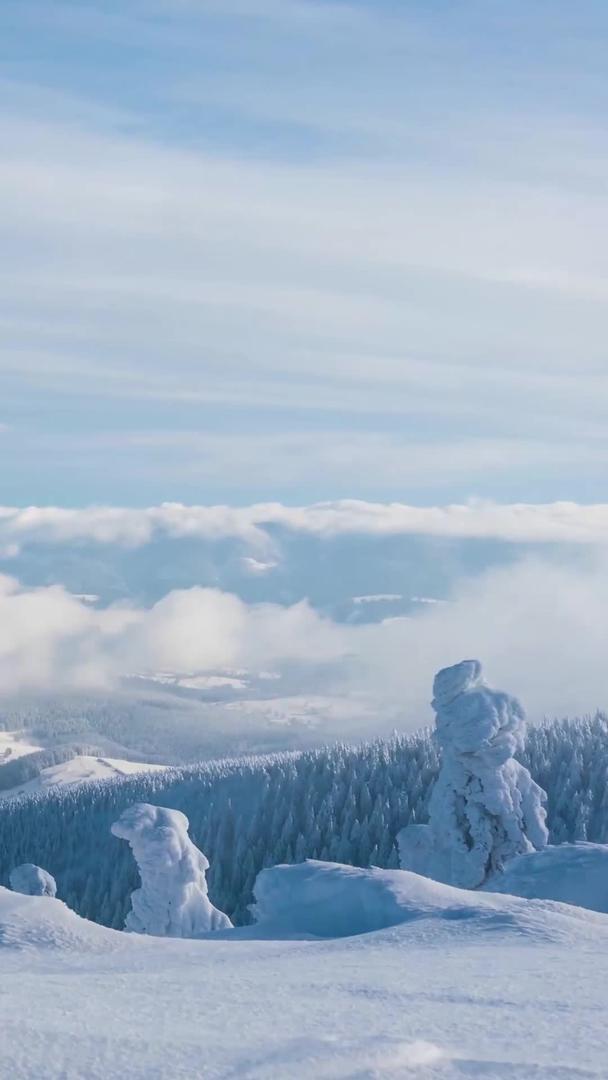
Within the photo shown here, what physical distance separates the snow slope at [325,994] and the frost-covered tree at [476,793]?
25.0 meters

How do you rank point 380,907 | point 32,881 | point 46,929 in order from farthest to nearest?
point 32,881 < point 380,907 < point 46,929

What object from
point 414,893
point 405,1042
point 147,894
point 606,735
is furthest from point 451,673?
point 606,735

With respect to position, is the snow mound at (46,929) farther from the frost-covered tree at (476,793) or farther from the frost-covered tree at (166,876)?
the frost-covered tree at (476,793)

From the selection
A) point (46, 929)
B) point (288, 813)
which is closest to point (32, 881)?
point (46, 929)

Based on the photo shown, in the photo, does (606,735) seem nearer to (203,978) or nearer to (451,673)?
(451,673)

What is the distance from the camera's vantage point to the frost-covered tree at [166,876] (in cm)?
3494

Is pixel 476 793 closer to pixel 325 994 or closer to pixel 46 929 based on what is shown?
pixel 46 929

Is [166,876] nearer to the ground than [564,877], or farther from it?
nearer to the ground

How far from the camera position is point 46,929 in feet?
48.1

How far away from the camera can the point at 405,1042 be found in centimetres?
938

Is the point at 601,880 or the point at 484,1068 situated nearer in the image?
the point at 484,1068

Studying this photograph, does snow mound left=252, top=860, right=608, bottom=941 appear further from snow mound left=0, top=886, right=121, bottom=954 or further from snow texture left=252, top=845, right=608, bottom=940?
snow mound left=0, top=886, right=121, bottom=954

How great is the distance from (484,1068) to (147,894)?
2835 centimetres

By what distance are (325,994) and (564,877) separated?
1457 cm
